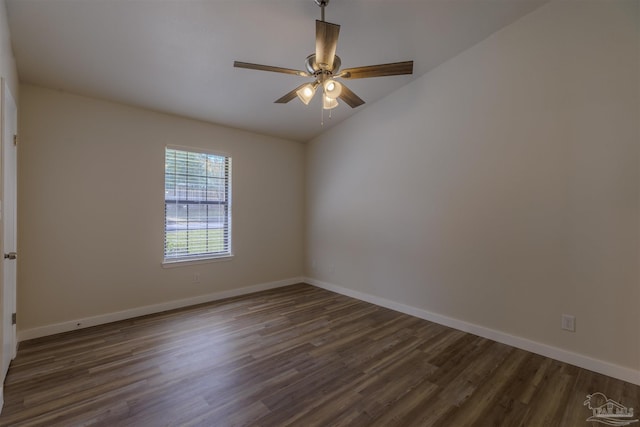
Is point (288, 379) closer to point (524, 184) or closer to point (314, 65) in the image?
point (314, 65)

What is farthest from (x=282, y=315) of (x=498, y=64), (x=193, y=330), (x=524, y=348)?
(x=498, y=64)

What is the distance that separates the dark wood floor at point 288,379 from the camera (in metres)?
1.82

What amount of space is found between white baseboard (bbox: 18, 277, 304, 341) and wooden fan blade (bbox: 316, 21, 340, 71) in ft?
11.1

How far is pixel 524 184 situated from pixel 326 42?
229 cm

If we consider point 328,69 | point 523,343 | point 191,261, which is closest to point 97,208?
point 191,261

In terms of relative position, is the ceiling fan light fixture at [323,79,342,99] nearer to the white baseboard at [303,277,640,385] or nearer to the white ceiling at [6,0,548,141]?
the white ceiling at [6,0,548,141]

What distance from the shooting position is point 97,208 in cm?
319

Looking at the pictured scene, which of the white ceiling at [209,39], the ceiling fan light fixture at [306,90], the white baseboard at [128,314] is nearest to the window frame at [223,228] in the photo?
the white baseboard at [128,314]

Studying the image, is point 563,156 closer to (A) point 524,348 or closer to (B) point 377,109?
(A) point 524,348

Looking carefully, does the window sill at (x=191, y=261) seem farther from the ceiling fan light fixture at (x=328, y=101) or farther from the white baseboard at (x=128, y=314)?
the ceiling fan light fixture at (x=328, y=101)

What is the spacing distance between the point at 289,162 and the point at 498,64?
126 inches

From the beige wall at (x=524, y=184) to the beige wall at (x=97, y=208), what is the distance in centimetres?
247

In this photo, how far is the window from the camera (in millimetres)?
3764

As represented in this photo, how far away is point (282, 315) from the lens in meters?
3.52
